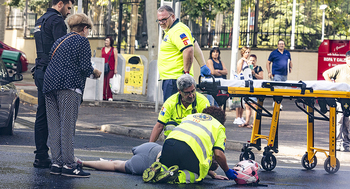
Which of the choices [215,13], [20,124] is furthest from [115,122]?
[215,13]

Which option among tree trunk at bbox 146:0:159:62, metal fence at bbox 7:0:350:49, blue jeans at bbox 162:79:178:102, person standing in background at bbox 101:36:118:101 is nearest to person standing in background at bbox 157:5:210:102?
blue jeans at bbox 162:79:178:102

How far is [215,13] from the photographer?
2130 cm

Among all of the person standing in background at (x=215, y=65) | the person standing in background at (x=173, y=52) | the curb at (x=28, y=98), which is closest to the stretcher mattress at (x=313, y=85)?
the person standing in background at (x=173, y=52)

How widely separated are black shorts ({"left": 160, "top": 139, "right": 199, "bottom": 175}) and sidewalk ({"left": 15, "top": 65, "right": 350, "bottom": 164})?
3.61 metres

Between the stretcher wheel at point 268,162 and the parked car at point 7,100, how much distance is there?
4301mm

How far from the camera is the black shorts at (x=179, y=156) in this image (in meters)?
5.23

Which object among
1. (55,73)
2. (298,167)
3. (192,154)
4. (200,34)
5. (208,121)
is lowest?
(298,167)

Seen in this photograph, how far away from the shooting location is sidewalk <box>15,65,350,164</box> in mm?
8890

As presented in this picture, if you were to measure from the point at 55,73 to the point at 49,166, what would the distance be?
127 cm

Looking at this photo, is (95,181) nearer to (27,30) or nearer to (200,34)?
(200,34)

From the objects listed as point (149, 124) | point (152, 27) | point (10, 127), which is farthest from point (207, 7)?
point (10, 127)

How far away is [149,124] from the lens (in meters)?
11.2

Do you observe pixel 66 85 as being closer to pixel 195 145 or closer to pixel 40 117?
pixel 40 117

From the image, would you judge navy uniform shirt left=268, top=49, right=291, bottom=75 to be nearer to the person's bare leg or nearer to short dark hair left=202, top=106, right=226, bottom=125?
short dark hair left=202, top=106, right=226, bottom=125
